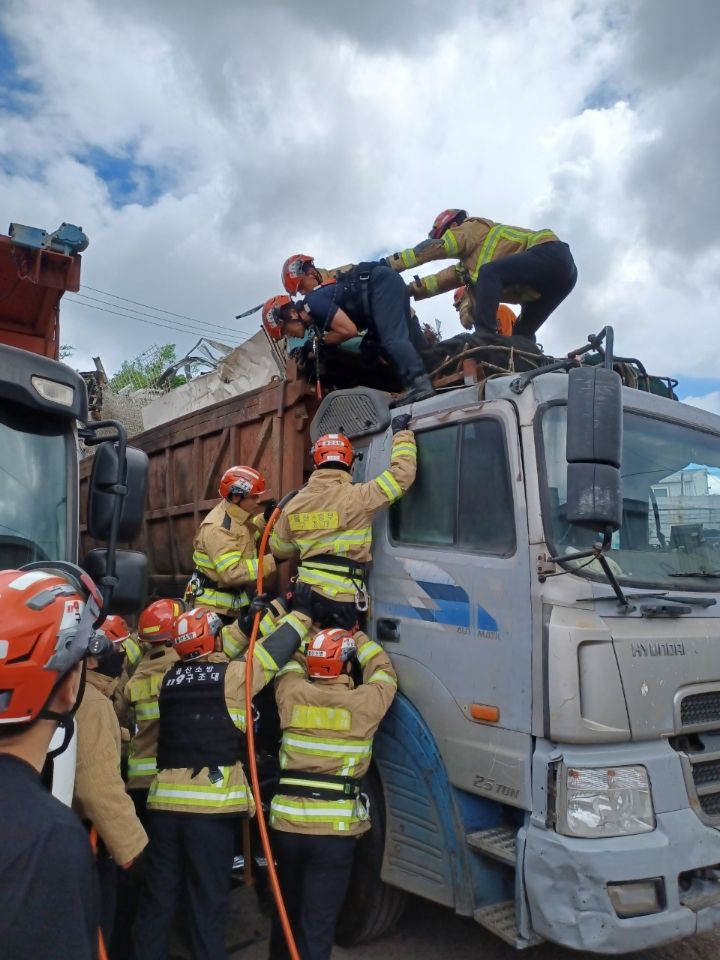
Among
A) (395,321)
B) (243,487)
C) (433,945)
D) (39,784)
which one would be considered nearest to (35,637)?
(39,784)

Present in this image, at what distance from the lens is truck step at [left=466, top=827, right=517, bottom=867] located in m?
2.70

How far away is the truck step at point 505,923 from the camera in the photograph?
103 inches

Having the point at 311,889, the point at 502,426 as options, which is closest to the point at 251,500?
the point at 502,426

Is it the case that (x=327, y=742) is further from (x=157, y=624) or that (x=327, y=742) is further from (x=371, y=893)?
(x=157, y=624)

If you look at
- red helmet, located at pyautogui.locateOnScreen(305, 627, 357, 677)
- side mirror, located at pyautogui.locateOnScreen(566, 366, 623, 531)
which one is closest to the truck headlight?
side mirror, located at pyautogui.locateOnScreen(566, 366, 623, 531)

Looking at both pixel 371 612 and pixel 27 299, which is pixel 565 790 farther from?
pixel 27 299

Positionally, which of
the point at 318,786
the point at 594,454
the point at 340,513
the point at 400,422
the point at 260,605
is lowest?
the point at 318,786

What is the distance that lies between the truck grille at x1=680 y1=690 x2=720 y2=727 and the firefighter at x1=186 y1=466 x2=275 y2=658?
2183 millimetres

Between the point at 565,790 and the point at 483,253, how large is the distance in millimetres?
3390

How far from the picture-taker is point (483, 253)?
15.9 feet

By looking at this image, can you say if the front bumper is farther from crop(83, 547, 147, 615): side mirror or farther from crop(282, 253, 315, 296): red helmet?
crop(282, 253, 315, 296): red helmet

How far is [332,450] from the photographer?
12.6 ft

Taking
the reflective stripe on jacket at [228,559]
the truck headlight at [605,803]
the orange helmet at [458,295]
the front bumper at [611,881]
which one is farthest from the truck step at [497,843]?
the orange helmet at [458,295]

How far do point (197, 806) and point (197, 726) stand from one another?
314 millimetres
